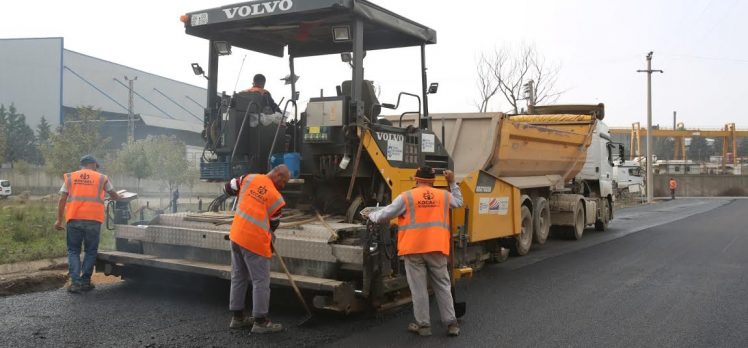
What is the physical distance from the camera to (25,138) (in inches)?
1773

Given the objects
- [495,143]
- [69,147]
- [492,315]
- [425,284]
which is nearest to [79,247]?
[425,284]

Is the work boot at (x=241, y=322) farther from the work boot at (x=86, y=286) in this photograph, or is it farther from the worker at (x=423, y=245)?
the work boot at (x=86, y=286)

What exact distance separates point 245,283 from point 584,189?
11.2 metres

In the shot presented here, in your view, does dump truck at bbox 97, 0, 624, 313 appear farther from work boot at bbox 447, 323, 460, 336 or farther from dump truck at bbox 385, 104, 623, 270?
work boot at bbox 447, 323, 460, 336

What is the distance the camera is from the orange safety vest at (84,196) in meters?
6.80

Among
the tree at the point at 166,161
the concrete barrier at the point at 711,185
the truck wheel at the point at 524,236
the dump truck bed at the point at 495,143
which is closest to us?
the dump truck bed at the point at 495,143

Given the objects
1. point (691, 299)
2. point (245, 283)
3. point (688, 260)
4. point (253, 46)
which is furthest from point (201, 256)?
point (688, 260)

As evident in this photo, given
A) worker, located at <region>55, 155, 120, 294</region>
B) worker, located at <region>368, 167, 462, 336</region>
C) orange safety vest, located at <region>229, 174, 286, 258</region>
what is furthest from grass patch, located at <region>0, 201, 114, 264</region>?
worker, located at <region>368, 167, 462, 336</region>

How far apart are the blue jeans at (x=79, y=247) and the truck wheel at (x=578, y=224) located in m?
9.27

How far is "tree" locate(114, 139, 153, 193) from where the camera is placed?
22250 mm

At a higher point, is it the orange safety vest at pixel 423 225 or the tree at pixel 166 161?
the tree at pixel 166 161

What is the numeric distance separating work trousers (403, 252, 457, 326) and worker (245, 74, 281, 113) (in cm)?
244

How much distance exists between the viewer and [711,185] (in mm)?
47625

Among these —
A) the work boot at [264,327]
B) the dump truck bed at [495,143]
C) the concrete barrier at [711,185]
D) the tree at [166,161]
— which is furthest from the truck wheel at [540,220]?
the concrete barrier at [711,185]
